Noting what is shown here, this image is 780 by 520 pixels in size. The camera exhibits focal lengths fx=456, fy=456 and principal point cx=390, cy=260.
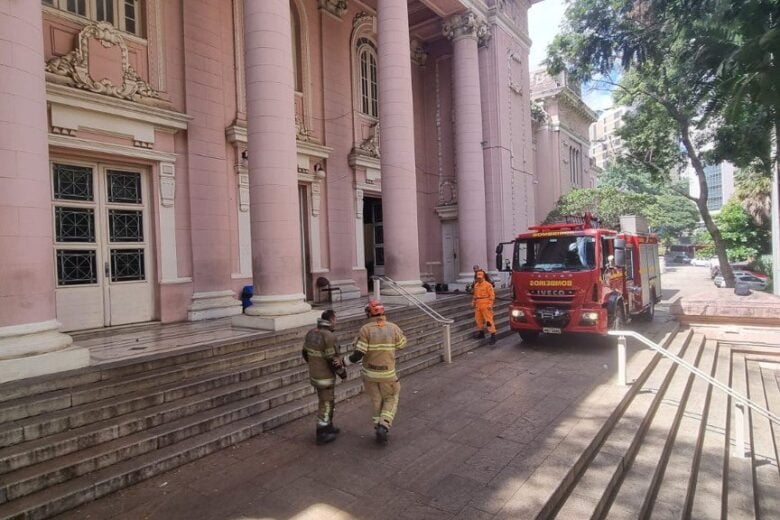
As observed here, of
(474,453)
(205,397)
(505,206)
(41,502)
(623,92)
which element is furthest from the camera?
(623,92)

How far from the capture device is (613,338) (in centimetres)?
1014

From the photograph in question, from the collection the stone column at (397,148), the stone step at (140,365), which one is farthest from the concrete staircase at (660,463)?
the stone column at (397,148)

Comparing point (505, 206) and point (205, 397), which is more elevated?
point (505, 206)

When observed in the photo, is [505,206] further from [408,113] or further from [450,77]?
[408,113]

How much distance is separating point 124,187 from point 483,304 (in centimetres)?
774

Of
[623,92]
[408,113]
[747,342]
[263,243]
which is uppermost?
[623,92]

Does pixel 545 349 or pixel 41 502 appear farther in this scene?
pixel 545 349

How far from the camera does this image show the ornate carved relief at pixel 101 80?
795cm

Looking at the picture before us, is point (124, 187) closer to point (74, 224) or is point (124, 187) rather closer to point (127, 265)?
point (74, 224)

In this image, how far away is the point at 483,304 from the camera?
32.9ft

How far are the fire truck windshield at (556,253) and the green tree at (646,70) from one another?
689 centimetres

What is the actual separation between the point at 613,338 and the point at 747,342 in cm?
373

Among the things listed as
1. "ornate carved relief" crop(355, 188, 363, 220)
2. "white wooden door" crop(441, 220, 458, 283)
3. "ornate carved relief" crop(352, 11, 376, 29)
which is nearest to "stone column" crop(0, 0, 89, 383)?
"ornate carved relief" crop(355, 188, 363, 220)

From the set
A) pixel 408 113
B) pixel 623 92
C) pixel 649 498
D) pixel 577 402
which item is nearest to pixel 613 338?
pixel 577 402
